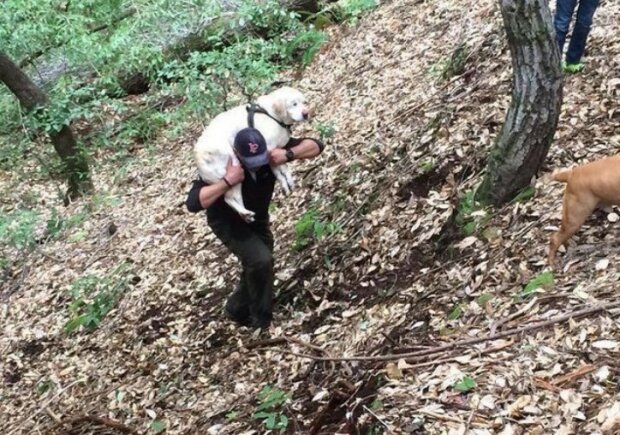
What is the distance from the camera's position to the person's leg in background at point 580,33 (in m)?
6.16

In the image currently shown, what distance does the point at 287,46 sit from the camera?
1160cm

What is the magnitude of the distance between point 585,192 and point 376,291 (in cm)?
182

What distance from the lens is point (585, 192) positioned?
436 centimetres

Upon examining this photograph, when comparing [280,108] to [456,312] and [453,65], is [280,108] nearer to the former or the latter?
[456,312]

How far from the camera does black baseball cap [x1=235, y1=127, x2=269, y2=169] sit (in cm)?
489

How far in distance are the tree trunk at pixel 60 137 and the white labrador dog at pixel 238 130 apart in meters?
5.60

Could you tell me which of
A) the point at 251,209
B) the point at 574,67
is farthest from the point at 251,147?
the point at 574,67

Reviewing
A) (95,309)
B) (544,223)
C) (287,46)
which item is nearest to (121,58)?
(287,46)

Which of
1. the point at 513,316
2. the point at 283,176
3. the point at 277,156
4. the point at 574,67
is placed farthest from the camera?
the point at 574,67

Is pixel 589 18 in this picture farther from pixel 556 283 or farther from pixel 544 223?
pixel 556 283

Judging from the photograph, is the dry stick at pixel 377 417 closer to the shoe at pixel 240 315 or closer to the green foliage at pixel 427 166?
the shoe at pixel 240 315

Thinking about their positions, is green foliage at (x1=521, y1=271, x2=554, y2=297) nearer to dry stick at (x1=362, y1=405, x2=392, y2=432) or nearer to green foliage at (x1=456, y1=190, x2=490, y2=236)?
green foliage at (x1=456, y1=190, x2=490, y2=236)

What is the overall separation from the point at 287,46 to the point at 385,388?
27.4 ft

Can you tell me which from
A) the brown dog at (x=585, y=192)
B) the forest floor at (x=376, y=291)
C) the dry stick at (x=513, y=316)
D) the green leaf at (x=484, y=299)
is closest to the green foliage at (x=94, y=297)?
the forest floor at (x=376, y=291)
